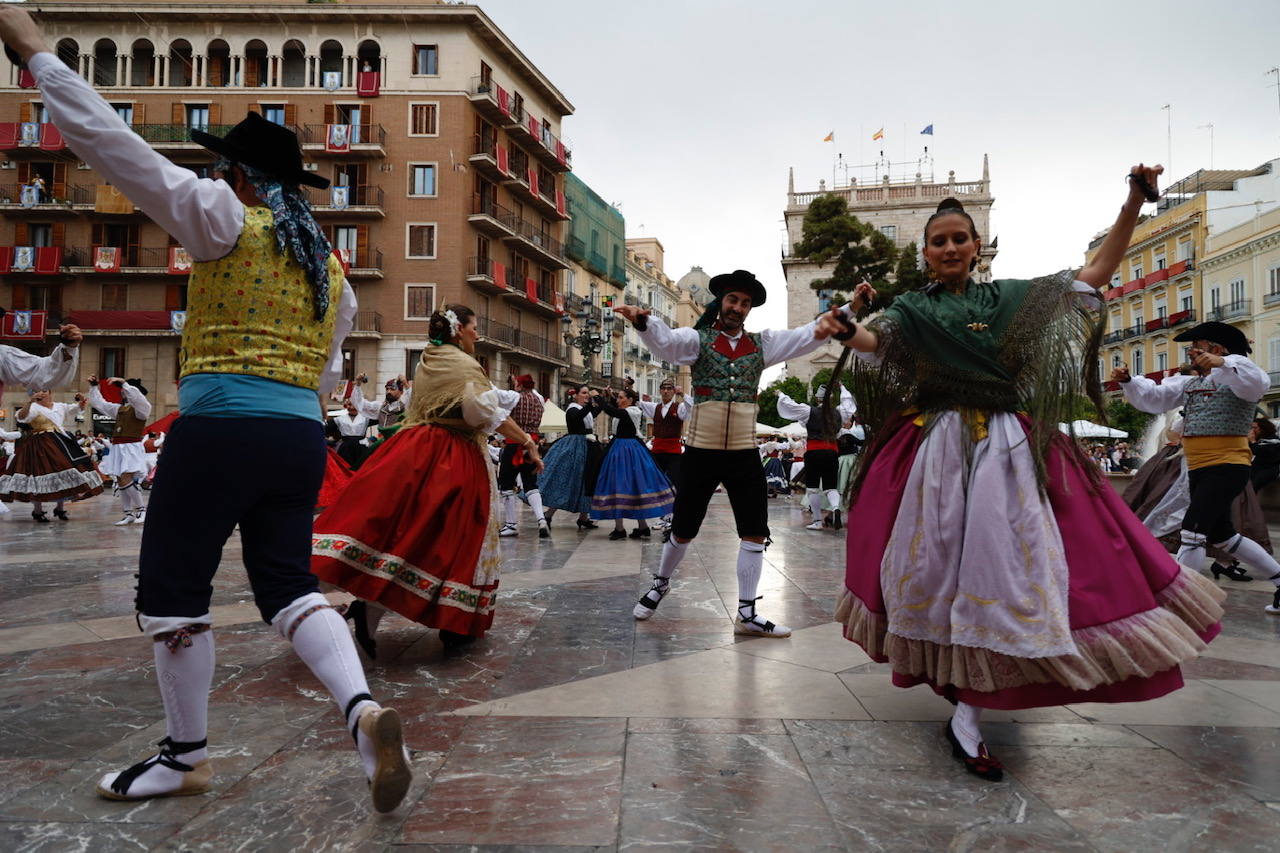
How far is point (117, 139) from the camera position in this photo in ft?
6.92

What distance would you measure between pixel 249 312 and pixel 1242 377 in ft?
18.3

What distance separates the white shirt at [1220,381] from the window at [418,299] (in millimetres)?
32118

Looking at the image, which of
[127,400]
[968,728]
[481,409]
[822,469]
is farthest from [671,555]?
[127,400]

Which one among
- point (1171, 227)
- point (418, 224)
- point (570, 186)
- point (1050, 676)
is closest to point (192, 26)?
point (418, 224)

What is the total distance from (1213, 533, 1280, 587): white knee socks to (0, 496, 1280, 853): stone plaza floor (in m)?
1.02

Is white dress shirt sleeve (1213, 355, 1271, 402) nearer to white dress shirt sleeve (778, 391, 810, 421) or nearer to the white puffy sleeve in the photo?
the white puffy sleeve

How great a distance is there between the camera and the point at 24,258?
33875 mm

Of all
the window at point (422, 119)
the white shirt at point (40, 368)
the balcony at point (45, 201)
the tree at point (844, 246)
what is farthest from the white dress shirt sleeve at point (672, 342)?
the balcony at point (45, 201)

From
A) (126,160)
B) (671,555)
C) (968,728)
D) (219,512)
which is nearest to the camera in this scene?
(126,160)

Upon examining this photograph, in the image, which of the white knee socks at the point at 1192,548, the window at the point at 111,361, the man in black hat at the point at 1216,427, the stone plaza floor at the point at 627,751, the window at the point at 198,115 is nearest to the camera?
the stone plaza floor at the point at 627,751

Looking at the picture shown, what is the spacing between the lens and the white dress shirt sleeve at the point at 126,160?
2098mm

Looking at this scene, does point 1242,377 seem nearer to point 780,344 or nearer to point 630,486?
point 780,344

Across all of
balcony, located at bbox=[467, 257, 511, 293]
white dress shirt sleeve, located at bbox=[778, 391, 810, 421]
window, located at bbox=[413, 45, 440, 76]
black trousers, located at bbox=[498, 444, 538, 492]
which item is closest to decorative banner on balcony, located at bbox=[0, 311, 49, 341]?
balcony, located at bbox=[467, 257, 511, 293]

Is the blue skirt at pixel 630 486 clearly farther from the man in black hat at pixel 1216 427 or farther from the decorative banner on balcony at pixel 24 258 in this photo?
the decorative banner on balcony at pixel 24 258
